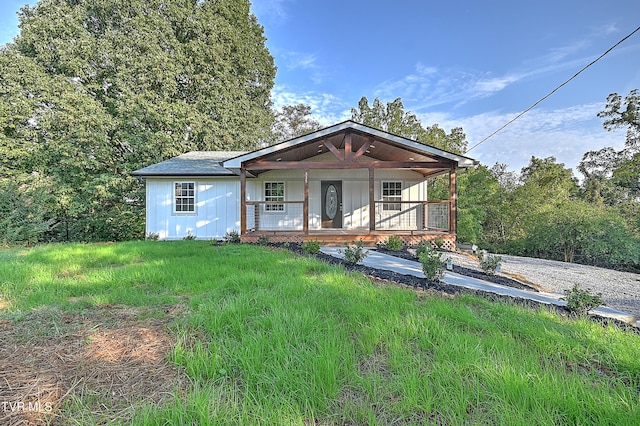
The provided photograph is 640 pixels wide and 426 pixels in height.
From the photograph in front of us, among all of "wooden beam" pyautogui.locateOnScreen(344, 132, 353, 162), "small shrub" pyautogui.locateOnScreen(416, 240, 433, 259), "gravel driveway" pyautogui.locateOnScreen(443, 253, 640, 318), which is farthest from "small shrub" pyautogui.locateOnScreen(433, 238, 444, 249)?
"wooden beam" pyautogui.locateOnScreen(344, 132, 353, 162)

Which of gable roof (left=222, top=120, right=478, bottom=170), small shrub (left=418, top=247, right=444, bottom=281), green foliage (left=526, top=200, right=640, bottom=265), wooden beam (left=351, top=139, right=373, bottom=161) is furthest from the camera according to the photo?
green foliage (left=526, top=200, right=640, bottom=265)

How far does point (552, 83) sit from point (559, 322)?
10854 mm

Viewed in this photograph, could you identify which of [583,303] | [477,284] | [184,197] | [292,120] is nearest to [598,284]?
[477,284]

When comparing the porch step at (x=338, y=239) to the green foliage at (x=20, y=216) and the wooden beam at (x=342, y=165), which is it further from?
the green foliage at (x=20, y=216)

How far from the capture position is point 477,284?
4.77 metres

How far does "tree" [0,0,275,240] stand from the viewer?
1339cm

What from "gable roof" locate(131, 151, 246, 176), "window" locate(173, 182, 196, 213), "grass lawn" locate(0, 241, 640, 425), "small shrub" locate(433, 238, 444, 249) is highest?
"gable roof" locate(131, 151, 246, 176)

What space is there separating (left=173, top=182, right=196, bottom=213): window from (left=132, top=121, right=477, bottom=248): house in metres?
0.04

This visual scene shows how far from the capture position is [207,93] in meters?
18.4

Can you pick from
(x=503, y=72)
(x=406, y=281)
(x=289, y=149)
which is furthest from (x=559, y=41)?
(x=406, y=281)

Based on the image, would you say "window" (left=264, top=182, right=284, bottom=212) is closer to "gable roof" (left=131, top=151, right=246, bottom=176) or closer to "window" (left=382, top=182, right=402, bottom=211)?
"gable roof" (left=131, top=151, right=246, bottom=176)

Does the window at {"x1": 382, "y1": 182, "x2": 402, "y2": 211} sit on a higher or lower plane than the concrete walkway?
higher

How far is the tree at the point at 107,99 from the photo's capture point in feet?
43.9

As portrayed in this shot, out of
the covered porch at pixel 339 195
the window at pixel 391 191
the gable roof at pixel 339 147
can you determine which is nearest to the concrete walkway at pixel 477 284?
the gable roof at pixel 339 147
